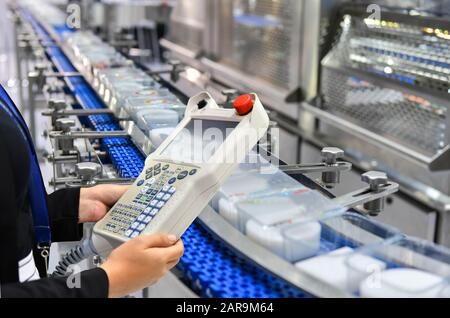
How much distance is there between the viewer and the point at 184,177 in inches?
44.8

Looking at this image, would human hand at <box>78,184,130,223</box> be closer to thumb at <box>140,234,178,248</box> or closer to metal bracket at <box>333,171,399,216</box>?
thumb at <box>140,234,178,248</box>

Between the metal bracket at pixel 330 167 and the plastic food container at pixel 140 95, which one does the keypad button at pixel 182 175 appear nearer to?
the metal bracket at pixel 330 167

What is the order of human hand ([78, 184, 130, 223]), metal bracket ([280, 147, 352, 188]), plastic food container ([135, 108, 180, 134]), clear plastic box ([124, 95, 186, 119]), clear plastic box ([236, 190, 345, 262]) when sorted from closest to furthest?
clear plastic box ([236, 190, 345, 262]) < human hand ([78, 184, 130, 223]) < metal bracket ([280, 147, 352, 188]) < plastic food container ([135, 108, 180, 134]) < clear plastic box ([124, 95, 186, 119])

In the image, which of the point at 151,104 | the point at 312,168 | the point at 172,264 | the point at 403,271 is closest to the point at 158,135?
the point at 151,104

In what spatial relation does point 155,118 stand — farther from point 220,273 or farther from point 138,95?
point 220,273

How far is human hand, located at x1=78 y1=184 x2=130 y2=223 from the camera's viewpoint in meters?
1.36

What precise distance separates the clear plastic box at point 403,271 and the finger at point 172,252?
29 centimetres

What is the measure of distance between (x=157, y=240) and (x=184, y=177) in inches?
5.6

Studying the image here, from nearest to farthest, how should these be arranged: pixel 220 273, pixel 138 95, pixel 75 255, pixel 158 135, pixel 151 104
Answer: pixel 220 273
pixel 75 255
pixel 158 135
pixel 151 104
pixel 138 95

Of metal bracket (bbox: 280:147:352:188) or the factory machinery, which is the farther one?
metal bracket (bbox: 280:147:352:188)

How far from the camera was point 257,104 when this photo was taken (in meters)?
1.19

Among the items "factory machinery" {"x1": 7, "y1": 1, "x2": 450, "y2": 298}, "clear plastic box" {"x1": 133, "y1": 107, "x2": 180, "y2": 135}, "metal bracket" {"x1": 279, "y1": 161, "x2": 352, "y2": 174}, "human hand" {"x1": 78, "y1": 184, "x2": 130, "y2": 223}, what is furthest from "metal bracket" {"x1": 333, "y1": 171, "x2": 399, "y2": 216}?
"clear plastic box" {"x1": 133, "y1": 107, "x2": 180, "y2": 135}

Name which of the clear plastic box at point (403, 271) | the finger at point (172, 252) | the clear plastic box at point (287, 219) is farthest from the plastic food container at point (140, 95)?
the clear plastic box at point (403, 271)

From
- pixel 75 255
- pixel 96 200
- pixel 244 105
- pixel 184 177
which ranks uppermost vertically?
pixel 244 105
